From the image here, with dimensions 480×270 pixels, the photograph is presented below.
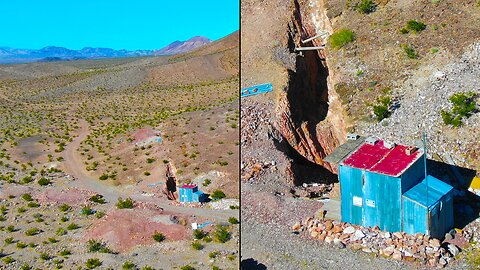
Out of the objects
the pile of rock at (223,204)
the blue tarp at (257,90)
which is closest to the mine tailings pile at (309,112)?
the blue tarp at (257,90)

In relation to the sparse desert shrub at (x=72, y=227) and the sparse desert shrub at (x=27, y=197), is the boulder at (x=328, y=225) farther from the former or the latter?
the sparse desert shrub at (x=27, y=197)

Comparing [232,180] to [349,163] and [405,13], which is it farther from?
[405,13]

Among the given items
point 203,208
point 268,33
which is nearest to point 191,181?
point 203,208

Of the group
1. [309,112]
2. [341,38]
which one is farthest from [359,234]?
[341,38]

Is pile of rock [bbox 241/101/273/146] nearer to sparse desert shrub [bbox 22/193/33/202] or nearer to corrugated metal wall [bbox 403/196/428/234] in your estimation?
corrugated metal wall [bbox 403/196/428/234]

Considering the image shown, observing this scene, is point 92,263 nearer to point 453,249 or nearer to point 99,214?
point 99,214
